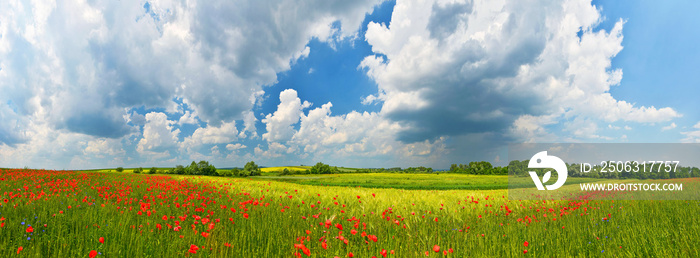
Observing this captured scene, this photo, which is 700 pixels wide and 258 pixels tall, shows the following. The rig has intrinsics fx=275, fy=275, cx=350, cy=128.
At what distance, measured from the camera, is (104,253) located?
3357mm

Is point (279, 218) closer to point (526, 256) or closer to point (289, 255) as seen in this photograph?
point (289, 255)

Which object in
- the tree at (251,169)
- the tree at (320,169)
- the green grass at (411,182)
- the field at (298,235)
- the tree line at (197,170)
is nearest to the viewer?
the field at (298,235)

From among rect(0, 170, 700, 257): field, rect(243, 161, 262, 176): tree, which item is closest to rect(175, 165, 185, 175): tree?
rect(243, 161, 262, 176): tree

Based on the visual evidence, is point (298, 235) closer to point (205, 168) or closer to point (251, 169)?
point (205, 168)

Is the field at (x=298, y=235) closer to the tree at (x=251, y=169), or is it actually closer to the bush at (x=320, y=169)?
the tree at (x=251, y=169)

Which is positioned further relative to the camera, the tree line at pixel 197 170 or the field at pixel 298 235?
the tree line at pixel 197 170

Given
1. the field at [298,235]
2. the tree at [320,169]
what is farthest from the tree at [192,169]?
the field at [298,235]

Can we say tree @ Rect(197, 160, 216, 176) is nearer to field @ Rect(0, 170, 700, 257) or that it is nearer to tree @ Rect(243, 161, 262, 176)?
tree @ Rect(243, 161, 262, 176)

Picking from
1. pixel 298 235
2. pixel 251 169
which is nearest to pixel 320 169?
pixel 251 169

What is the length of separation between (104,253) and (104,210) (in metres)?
3.07

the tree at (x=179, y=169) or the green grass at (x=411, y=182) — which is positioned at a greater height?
the tree at (x=179, y=169)

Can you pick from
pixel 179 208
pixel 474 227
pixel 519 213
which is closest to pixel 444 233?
pixel 474 227

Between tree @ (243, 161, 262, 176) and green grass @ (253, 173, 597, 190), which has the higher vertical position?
tree @ (243, 161, 262, 176)

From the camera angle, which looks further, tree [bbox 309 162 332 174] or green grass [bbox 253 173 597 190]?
tree [bbox 309 162 332 174]
